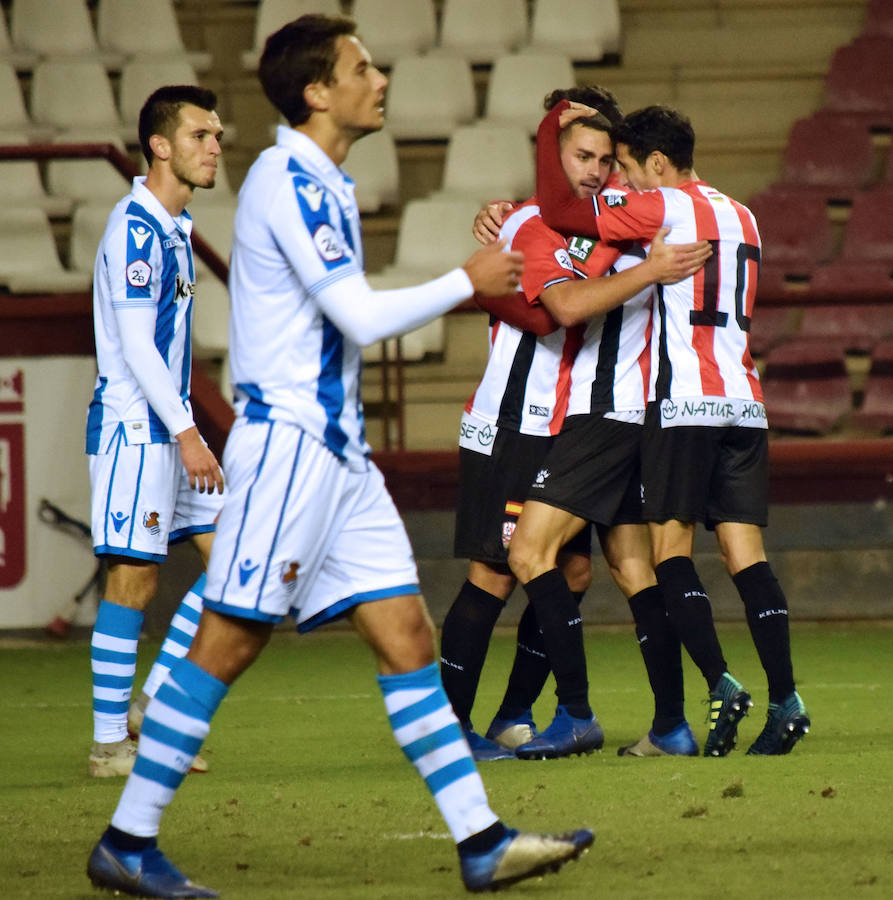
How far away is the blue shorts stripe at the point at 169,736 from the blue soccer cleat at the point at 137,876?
0.69 ft

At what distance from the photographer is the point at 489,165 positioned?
1052 cm

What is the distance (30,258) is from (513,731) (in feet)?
19.0

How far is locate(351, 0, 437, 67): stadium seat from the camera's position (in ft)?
37.8

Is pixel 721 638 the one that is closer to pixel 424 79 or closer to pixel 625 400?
pixel 625 400

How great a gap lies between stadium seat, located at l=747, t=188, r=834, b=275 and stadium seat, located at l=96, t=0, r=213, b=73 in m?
4.13

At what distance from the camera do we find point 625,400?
4773mm

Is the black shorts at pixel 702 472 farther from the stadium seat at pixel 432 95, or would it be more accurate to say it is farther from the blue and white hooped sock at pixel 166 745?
the stadium seat at pixel 432 95

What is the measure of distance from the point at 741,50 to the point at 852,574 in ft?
16.0

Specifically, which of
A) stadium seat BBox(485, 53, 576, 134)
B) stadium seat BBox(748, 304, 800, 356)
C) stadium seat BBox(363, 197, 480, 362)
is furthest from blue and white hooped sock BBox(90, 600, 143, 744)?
stadium seat BBox(485, 53, 576, 134)

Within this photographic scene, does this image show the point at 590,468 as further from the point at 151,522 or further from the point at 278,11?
the point at 278,11

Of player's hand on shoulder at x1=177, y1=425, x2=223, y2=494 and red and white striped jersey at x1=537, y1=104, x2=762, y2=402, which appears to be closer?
player's hand on shoulder at x1=177, y1=425, x2=223, y2=494

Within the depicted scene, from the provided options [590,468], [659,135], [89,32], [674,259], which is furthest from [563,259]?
[89,32]

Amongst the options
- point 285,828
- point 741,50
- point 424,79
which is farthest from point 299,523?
point 741,50

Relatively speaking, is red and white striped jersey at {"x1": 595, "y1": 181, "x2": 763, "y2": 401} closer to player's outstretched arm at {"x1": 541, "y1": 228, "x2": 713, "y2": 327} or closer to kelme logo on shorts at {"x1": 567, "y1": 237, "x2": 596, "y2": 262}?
kelme logo on shorts at {"x1": 567, "y1": 237, "x2": 596, "y2": 262}
